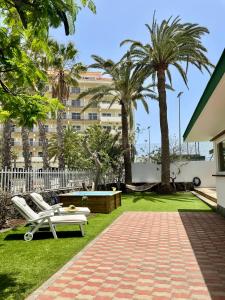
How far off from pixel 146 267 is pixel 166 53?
23.2 meters

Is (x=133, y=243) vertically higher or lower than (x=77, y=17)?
lower

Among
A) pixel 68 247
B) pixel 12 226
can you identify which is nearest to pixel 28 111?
pixel 68 247

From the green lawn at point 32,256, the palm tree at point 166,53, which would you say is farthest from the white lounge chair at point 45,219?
the palm tree at point 166,53

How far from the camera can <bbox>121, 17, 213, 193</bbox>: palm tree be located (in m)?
27.1

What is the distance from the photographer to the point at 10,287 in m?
5.76

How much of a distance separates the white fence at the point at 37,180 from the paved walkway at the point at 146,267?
13.3 ft

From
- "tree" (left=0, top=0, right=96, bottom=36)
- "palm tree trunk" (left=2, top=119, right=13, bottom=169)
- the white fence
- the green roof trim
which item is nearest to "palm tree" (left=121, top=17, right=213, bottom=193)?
the white fence

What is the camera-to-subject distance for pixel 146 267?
701 centimetres

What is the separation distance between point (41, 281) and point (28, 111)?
9.00 ft

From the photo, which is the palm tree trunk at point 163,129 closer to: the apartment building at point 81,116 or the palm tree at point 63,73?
the palm tree at point 63,73

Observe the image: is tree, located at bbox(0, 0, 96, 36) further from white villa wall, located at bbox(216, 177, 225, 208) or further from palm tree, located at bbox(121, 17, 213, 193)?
palm tree, located at bbox(121, 17, 213, 193)

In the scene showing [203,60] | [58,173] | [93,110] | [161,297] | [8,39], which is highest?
[93,110]

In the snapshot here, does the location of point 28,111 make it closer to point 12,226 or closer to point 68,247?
point 68,247

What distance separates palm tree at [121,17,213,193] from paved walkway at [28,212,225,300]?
17.6 metres
